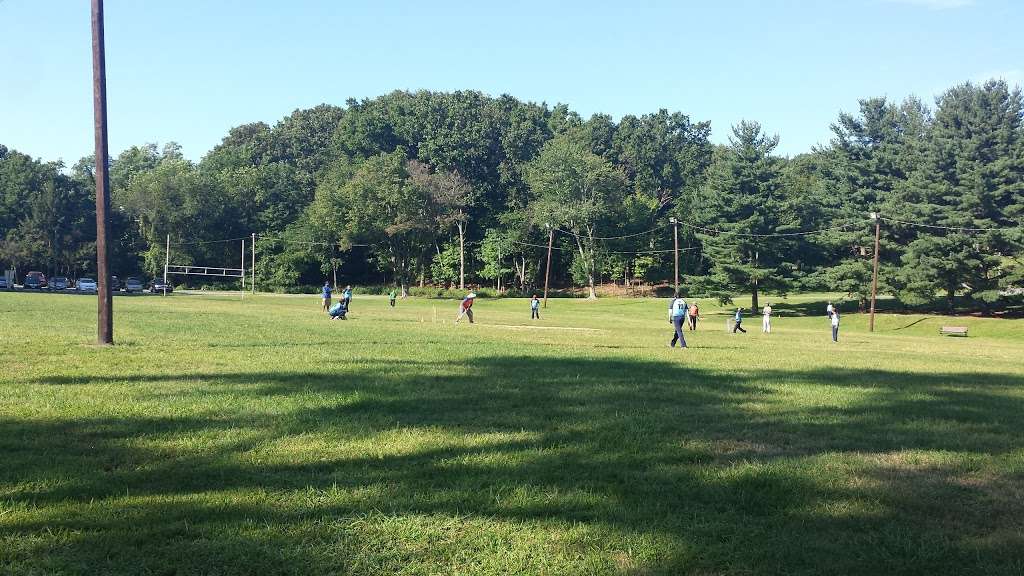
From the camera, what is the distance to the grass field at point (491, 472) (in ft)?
17.7

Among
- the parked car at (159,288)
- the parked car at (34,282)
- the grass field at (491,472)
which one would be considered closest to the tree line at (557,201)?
the parked car at (34,282)

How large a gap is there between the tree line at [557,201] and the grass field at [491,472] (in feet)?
174

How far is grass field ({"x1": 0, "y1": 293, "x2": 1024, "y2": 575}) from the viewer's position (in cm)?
539

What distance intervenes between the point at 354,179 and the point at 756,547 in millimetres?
90117

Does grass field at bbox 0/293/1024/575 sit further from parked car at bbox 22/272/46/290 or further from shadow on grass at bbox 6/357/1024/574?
parked car at bbox 22/272/46/290

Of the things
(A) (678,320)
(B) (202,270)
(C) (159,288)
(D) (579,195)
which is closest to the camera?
(A) (678,320)

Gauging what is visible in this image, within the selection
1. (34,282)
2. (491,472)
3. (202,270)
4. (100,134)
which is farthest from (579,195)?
(491,472)

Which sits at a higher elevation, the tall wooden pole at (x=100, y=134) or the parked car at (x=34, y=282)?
the tall wooden pole at (x=100, y=134)

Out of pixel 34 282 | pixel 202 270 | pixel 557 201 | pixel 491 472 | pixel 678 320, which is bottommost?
pixel 491 472

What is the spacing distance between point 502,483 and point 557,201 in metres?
87.3

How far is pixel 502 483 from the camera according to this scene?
23.0 feet

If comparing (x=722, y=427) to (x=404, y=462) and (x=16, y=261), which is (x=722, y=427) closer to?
(x=404, y=462)

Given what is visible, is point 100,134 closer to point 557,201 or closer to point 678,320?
point 678,320

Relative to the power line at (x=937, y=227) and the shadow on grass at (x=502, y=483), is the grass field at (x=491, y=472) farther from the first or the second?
the power line at (x=937, y=227)
